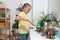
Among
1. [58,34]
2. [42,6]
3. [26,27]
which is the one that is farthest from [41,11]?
[58,34]

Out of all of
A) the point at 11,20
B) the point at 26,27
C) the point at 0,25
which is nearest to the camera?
the point at 26,27

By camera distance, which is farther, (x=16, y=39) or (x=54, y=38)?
(x=16, y=39)

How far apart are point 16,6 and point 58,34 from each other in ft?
7.38

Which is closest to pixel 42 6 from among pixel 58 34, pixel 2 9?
pixel 2 9

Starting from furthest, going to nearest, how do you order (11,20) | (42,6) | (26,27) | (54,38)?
(11,20), (42,6), (26,27), (54,38)

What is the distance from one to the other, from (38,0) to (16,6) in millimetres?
605

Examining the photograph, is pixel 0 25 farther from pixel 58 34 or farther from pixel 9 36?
pixel 58 34

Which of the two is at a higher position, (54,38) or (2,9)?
(2,9)

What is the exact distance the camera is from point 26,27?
2643 mm

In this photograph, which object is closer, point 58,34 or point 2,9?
point 58,34

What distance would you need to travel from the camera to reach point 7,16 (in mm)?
3760

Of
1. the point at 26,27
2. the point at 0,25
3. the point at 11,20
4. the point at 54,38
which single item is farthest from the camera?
the point at 11,20

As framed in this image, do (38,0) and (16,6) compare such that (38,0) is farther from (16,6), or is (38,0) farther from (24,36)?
(24,36)

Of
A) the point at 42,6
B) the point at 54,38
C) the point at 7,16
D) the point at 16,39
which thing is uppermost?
the point at 42,6
